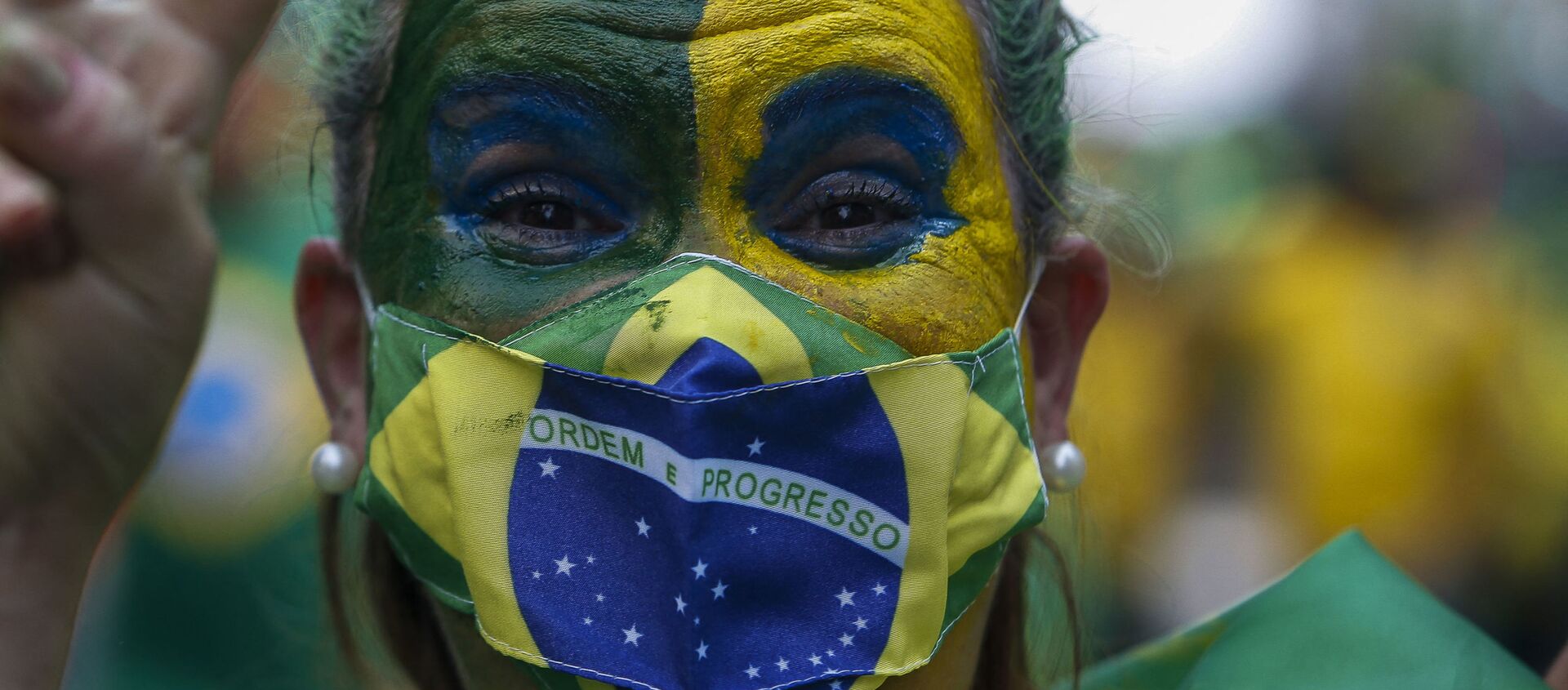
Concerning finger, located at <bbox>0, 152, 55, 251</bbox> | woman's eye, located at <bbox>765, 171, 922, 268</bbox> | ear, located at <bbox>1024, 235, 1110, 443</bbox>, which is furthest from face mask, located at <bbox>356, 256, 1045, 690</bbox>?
finger, located at <bbox>0, 152, 55, 251</bbox>

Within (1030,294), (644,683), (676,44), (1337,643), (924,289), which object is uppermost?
(676,44)

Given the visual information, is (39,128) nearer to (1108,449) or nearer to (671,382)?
(671,382)

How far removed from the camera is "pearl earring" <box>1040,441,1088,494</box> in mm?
2059

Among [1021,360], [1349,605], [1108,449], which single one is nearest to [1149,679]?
[1349,605]

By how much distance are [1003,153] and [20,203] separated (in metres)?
1.30

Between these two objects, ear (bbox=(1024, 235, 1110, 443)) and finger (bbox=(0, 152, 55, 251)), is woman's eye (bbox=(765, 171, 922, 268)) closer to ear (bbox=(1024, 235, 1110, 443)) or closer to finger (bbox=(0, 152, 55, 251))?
ear (bbox=(1024, 235, 1110, 443))

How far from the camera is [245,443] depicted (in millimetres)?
3715

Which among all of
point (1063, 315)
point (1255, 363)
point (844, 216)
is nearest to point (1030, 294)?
point (1063, 315)

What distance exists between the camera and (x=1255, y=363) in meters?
Result: 5.27

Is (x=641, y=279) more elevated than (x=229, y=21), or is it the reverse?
(x=229, y=21)

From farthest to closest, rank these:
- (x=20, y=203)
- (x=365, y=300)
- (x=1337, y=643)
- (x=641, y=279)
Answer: (x=1337, y=643) → (x=365, y=300) → (x=641, y=279) → (x=20, y=203)

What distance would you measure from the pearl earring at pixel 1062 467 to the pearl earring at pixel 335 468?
1.03 meters

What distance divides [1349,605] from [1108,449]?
2537 mm

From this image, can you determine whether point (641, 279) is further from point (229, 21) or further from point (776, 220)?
point (229, 21)
